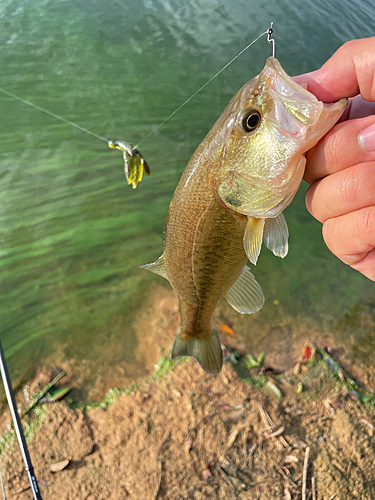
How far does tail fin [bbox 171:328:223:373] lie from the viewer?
7.89 ft

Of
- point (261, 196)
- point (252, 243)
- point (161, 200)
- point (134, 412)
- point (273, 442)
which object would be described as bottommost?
point (273, 442)

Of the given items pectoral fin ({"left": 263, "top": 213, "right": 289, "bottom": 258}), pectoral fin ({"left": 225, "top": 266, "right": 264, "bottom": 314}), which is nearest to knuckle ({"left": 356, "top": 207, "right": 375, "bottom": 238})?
pectoral fin ({"left": 263, "top": 213, "right": 289, "bottom": 258})

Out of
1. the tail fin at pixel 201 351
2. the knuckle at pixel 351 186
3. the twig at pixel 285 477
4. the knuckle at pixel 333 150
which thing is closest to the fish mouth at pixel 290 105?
the knuckle at pixel 333 150

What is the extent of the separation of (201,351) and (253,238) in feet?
3.84

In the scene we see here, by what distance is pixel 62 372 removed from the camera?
118 inches

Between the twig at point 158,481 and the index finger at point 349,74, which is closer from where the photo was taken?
the index finger at point 349,74

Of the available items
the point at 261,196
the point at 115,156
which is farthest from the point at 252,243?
the point at 115,156

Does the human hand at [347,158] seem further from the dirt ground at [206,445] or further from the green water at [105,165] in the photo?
the green water at [105,165]

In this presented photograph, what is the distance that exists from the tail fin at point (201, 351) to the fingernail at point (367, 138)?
1.63m

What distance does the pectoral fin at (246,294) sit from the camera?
7.14 feet

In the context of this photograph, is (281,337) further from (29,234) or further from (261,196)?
(29,234)

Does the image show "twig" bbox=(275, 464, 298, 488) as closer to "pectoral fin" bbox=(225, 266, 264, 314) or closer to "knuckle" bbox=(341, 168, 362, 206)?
"pectoral fin" bbox=(225, 266, 264, 314)

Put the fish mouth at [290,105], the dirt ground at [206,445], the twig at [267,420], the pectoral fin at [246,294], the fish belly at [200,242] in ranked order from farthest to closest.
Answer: the twig at [267,420], the dirt ground at [206,445], the pectoral fin at [246,294], the fish belly at [200,242], the fish mouth at [290,105]

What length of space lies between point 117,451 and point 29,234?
2600 millimetres
